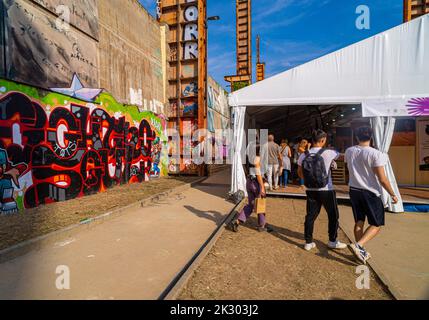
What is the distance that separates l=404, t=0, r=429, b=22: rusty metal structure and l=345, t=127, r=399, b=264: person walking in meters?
12.9

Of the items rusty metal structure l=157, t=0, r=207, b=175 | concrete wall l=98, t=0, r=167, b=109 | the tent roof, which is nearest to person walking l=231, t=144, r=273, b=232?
the tent roof

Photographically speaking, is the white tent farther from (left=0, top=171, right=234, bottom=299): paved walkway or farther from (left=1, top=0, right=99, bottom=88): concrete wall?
(left=1, top=0, right=99, bottom=88): concrete wall

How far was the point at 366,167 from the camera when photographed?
374 centimetres

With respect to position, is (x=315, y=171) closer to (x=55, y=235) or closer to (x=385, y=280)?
(x=385, y=280)

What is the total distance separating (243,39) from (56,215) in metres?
21.6

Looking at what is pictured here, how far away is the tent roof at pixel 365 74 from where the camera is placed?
21.5 feet

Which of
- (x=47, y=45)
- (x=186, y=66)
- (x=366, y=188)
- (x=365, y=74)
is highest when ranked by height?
(x=186, y=66)

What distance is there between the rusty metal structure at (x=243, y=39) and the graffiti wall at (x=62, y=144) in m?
13.3

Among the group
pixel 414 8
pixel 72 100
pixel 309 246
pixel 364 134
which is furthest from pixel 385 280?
pixel 414 8

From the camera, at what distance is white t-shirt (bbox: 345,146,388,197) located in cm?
362

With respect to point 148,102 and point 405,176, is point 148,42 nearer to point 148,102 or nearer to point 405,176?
point 148,102

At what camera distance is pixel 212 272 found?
3.43 m
